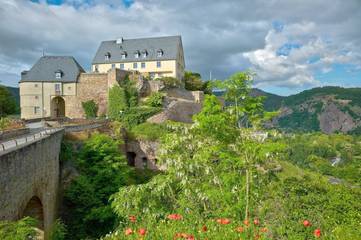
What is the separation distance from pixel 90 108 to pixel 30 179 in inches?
1359

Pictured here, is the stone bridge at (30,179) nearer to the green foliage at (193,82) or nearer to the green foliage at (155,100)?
the green foliage at (155,100)

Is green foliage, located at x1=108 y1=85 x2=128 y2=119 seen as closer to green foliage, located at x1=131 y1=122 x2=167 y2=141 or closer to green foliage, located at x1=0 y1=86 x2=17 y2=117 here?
green foliage, located at x1=131 y1=122 x2=167 y2=141

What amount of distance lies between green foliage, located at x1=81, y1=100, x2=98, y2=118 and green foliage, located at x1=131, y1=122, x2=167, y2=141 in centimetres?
1036

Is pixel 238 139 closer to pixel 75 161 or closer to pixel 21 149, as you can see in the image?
pixel 21 149

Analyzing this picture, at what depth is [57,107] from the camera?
52031 mm

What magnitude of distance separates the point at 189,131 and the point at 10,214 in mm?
8448

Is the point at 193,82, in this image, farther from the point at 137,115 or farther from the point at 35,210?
the point at 35,210

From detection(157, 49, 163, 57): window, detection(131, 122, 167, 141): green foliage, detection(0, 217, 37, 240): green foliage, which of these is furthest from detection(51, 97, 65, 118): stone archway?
detection(0, 217, 37, 240): green foliage

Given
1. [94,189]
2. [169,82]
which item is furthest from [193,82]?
[94,189]

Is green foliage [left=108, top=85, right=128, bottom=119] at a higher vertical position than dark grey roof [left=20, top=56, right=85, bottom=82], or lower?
lower

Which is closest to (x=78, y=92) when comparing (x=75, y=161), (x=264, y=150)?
(x=75, y=161)


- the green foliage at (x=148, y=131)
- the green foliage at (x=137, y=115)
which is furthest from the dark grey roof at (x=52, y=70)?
the green foliage at (x=148, y=131)

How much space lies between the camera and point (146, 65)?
57.9m

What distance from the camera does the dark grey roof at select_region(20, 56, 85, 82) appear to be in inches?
1943
